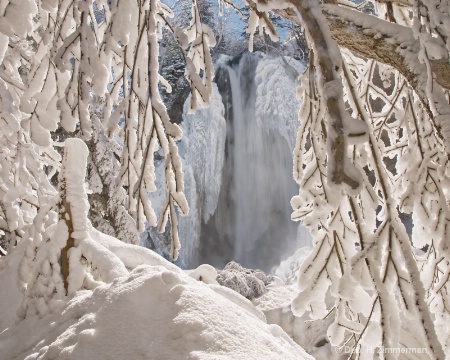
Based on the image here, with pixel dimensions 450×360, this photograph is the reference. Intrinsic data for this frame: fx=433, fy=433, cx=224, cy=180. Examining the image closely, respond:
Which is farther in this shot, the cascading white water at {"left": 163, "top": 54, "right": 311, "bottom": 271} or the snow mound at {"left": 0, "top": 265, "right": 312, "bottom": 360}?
the cascading white water at {"left": 163, "top": 54, "right": 311, "bottom": 271}

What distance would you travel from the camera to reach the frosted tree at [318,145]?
132cm

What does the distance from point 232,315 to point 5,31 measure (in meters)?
1.42

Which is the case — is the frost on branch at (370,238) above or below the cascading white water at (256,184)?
below

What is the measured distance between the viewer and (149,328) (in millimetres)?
1650

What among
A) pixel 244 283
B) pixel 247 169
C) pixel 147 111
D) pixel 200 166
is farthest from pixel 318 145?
Answer: pixel 247 169

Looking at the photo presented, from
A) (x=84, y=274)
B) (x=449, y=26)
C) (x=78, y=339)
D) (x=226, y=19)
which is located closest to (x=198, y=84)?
(x=449, y=26)

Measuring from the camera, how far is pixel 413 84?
157 cm

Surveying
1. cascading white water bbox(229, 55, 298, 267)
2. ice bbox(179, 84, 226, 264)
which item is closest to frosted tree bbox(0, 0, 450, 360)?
ice bbox(179, 84, 226, 264)

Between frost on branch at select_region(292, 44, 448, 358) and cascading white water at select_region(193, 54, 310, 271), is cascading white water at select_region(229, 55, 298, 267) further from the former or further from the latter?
frost on branch at select_region(292, 44, 448, 358)

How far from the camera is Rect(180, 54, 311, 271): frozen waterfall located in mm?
18750

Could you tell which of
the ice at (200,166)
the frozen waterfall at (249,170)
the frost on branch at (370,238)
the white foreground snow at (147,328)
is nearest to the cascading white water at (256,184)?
the frozen waterfall at (249,170)

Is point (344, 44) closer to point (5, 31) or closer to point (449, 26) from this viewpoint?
point (449, 26)

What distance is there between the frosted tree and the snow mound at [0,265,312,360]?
0.21 meters

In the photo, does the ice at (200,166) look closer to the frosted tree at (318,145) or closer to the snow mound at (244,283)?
the snow mound at (244,283)
